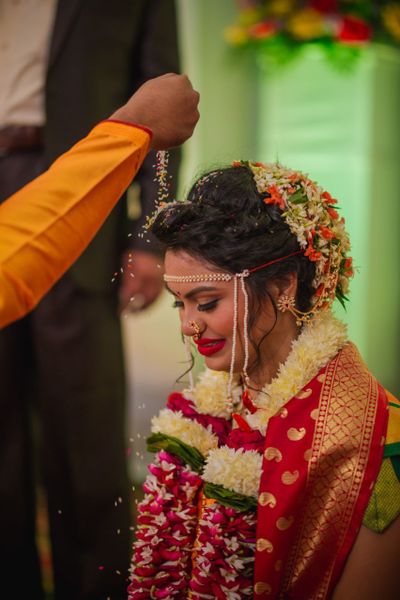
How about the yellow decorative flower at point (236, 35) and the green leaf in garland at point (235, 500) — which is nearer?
the green leaf in garland at point (235, 500)

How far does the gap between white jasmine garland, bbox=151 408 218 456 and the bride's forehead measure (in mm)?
351

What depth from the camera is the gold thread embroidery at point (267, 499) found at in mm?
1394

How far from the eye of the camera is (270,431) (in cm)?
144

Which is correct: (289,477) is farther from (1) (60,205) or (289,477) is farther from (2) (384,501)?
(1) (60,205)

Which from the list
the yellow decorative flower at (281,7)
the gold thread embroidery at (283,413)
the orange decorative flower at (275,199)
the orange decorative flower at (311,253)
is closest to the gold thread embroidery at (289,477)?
the gold thread embroidery at (283,413)

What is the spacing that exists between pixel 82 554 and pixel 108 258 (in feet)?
3.39

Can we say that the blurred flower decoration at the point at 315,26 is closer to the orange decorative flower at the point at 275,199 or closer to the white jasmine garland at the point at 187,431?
the orange decorative flower at the point at 275,199

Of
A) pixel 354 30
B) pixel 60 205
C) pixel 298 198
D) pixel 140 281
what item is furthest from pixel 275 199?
pixel 354 30

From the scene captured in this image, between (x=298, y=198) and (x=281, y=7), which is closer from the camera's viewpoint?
(x=298, y=198)

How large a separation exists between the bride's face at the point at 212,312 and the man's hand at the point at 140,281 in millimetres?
953

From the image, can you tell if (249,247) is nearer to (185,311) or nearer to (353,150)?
(185,311)

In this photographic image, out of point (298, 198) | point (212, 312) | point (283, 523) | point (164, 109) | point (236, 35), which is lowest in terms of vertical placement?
point (283, 523)

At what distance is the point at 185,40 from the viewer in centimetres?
383

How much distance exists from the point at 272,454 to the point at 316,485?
0.33 feet
